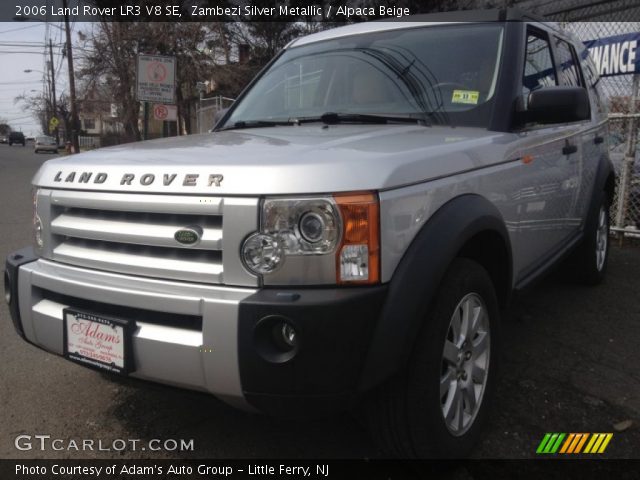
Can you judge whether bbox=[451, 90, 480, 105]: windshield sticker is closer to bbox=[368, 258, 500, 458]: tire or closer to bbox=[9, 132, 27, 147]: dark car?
bbox=[368, 258, 500, 458]: tire

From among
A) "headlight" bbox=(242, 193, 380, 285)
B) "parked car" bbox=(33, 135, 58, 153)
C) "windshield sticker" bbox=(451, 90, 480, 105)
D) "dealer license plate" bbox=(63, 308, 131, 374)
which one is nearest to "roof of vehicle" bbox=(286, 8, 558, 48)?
"windshield sticker" bbox=(451, 90, 480, 105)

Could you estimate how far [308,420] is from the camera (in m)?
2.29

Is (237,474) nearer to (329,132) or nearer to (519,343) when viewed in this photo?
(329,132)

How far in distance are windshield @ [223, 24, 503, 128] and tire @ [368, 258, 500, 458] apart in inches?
37.4

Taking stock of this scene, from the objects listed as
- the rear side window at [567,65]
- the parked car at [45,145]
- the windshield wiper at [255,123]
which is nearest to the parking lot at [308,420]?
the windshield wiper at [255,123]

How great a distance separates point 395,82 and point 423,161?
44.7 inches

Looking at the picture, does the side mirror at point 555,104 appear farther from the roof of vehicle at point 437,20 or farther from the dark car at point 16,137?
the dark car at point 16,137

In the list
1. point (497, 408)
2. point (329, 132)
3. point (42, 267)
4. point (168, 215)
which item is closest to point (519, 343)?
point (497, 408)

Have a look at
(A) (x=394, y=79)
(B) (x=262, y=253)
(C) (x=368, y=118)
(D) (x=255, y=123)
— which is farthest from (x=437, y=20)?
(B) (x=262, y=253)

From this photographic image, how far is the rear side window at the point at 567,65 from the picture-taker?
3734 millimetres

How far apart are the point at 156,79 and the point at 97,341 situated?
9796mm

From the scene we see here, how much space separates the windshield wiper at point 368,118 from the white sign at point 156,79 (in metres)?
8.70

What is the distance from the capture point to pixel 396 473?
226 centimetres

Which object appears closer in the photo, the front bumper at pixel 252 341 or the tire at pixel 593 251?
the front bumper at pixel 252 341
